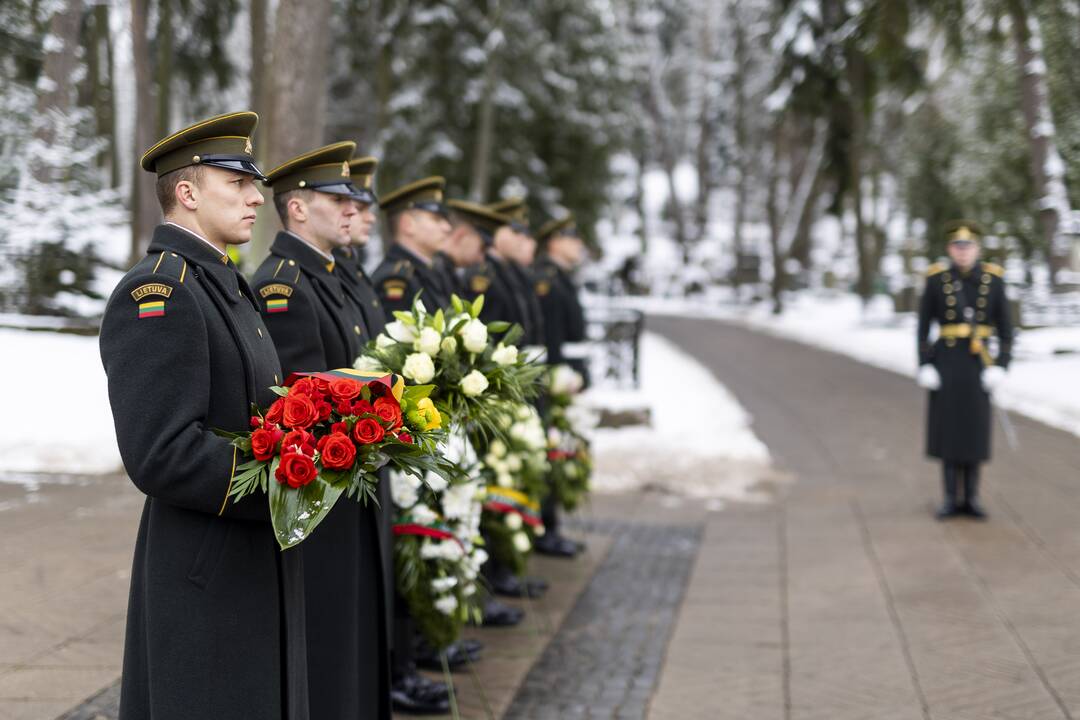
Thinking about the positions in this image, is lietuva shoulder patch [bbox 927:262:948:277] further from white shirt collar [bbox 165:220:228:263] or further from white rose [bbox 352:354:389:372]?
white shirt collar [bbox 165:220:228:263]

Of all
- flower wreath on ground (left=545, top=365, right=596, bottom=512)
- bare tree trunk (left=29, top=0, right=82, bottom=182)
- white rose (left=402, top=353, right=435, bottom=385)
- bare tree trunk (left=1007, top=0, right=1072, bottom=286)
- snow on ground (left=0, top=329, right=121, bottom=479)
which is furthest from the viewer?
bare tree trunk (left=1007, top=0, right=1072, bottom=286)

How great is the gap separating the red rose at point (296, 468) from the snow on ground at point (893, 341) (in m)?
12.4

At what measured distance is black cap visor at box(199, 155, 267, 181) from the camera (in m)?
3.01

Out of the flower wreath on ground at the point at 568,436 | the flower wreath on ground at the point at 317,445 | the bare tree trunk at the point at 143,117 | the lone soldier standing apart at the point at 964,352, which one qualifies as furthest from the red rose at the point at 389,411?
the bare tree trunk at the point at 143,117

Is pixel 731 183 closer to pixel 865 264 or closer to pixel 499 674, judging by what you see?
pixel 865 264

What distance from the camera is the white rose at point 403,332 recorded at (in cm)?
435

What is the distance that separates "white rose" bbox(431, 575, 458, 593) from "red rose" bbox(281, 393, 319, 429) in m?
2.15

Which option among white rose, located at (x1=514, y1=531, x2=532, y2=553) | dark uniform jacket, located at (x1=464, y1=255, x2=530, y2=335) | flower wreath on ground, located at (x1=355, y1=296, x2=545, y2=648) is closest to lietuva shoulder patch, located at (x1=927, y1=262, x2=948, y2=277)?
dark uniform jacket, located at (x1=464, y1=255, x2=530, y2=335)

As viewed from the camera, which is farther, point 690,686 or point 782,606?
point 782,606

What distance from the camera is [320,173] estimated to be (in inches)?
165

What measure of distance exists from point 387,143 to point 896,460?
16269mm

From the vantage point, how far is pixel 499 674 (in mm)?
5527

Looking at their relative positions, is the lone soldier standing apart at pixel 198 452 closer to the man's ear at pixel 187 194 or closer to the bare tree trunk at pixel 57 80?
the man's ear at pixel 187 194

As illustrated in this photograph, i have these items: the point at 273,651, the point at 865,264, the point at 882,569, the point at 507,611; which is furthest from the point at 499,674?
the point at 865,264
